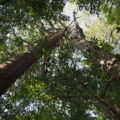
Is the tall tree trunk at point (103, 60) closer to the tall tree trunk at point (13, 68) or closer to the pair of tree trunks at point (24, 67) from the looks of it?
the pair of tree trunks at point (24, 67)

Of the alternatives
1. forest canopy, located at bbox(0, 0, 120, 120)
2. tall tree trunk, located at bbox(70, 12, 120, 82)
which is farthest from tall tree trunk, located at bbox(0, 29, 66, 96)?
tall tree trunk, located at bbox(70, 12, 120, 82)

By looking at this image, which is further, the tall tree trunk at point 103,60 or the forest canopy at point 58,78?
the tall tree trunk at point 103,60

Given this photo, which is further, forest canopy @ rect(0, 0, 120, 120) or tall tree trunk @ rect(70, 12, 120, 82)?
tall tree trunk @ rect(70, 12, 120, 82)

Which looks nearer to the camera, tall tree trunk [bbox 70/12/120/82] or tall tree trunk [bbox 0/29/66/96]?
tall tree trunk [bbox 0/29/66/96]

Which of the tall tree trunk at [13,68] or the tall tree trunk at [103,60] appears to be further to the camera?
the tall tree trunk at [103,60]

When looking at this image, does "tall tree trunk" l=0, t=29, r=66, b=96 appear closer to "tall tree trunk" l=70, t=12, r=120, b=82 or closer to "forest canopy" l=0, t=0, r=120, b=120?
"forest canopy" l=0, t=0, r=120, b=120

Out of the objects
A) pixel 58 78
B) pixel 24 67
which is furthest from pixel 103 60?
pixel 24 67

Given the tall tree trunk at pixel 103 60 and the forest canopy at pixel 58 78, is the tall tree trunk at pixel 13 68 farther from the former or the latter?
the tall tree trunk at pixel 103 60

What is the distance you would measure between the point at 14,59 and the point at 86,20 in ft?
43.3

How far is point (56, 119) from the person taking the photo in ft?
16.0

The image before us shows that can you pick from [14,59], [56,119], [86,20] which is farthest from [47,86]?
[86,20]

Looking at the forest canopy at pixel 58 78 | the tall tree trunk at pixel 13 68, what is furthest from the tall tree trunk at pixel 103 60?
the tall tree trunk at pixel 13 68

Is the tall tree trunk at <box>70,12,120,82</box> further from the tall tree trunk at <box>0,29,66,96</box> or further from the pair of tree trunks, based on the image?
the tall tree trunk at <box>0,29,66,96</box>

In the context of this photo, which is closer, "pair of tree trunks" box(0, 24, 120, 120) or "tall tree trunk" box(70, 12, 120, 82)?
"pair of tree trunks" box(0, 24, 120, 120)
